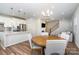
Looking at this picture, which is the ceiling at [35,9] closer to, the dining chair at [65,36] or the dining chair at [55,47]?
the dining chair at [65,36]

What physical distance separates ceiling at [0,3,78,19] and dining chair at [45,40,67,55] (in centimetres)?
44

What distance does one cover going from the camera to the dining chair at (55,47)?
66.1 inches

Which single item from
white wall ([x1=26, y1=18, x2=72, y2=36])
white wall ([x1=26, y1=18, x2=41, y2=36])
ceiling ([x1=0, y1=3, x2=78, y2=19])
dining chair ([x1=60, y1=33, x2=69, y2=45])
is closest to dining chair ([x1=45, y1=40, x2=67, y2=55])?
dining chair ([x1=60, y1=33, x2=69, y2=45])

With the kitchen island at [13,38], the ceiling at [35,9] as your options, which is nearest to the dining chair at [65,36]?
the ceiling at [35,9]

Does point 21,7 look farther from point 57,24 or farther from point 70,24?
point 70,24

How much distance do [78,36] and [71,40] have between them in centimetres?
20

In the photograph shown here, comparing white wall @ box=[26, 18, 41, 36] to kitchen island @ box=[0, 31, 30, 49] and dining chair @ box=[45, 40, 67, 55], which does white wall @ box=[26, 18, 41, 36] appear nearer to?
kitchen island @ box=[0, 31, 30, 49]

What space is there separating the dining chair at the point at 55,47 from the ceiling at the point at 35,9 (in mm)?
443

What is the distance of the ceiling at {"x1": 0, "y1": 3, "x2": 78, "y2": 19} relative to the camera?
148 cm

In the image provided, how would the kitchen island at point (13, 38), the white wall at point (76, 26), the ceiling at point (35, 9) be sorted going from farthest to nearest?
the kitchen island at point (13, 38) → the white wall at point (76, 26) → the ceiling at point (35, 9)

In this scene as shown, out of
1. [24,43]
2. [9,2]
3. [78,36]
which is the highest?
[9,2]

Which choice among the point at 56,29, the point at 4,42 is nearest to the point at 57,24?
the point at 56,29

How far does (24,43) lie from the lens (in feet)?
5.92
